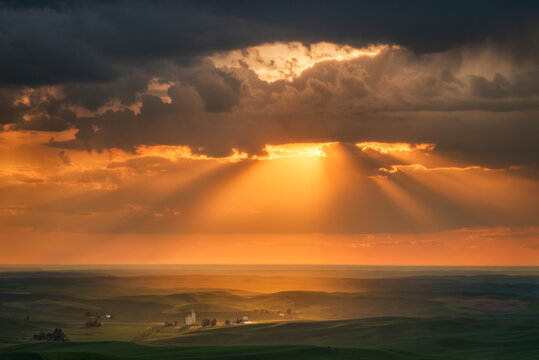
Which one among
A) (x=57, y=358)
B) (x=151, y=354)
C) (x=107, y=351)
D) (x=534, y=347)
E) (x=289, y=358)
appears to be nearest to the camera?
(x=57, y=358)

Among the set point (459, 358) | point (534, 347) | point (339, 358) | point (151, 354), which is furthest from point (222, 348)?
point (534, 347)

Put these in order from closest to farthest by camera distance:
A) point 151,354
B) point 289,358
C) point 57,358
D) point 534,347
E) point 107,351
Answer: point 57,358 → point 289,358 → point 151,354 → point 107,351 → point 534,347

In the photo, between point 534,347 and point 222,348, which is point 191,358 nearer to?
point 222,348

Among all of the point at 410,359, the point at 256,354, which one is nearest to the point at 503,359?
the point at 410,359

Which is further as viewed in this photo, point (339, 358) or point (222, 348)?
point (222, 348)

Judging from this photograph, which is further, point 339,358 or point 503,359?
point 503,359

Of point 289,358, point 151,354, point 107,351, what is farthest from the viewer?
point 107,351

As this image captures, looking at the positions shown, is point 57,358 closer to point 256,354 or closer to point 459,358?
point 256,354

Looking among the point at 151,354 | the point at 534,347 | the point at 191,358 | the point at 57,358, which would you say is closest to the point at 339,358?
the point at 191,358
